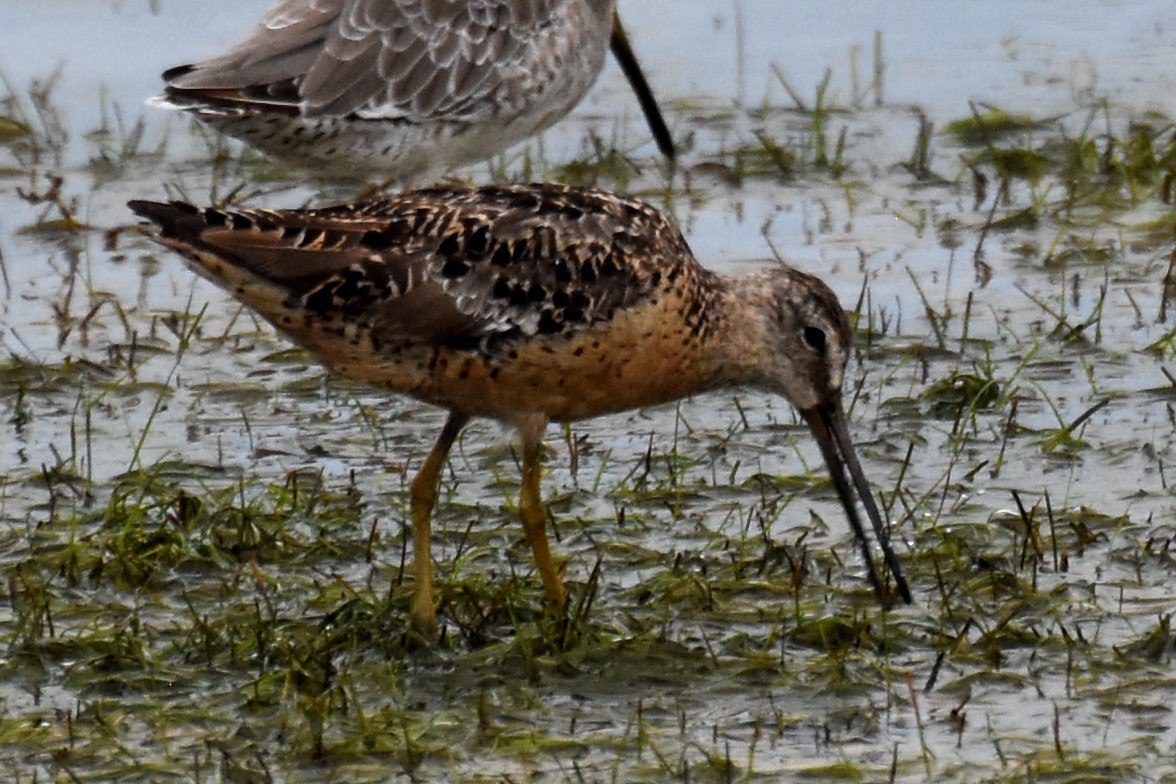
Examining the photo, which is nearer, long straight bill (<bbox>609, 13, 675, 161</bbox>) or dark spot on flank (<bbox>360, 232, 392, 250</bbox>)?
dark spot on flank (<bbox>360, 232, 392, 250</bbox>)

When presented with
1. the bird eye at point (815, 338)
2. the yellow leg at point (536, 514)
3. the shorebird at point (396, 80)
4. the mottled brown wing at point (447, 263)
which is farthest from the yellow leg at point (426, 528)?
the shorebird at point (396, 80)

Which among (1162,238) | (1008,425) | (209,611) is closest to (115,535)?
(209,611)

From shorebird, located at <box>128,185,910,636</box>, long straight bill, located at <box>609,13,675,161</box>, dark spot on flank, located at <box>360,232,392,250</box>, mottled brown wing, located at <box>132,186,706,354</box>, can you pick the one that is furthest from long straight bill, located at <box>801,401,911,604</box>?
long straight bill, located at <box>609,13,675,161</box>

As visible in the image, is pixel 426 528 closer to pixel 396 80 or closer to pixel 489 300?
pixel 489 300

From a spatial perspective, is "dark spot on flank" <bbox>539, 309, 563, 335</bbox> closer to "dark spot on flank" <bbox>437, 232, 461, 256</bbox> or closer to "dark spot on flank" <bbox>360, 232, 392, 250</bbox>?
"dark spot on flank" <bbox>437, 232, 461, 256</bbox>

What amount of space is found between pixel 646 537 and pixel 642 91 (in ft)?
11.1

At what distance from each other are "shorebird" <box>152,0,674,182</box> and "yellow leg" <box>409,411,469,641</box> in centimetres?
180

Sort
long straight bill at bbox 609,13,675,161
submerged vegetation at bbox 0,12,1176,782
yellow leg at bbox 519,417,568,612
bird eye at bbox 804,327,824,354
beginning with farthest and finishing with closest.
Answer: long straight bill at bbox 609,13,675,161 < bird eye at bbox 804,327,824,354 < yellow leg at bbox 519,417,568,612 < submerged vegetation at bbox 0,12,1176,782

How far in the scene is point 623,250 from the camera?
4.98m

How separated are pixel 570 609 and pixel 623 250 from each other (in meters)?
0.71

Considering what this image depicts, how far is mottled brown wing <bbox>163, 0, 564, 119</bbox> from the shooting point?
680cm

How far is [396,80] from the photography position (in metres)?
7.09

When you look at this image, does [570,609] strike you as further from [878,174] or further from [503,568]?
[878,174]

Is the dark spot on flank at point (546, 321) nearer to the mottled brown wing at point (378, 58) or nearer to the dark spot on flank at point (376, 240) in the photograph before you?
the dark spot on flank at point (376, 240)
